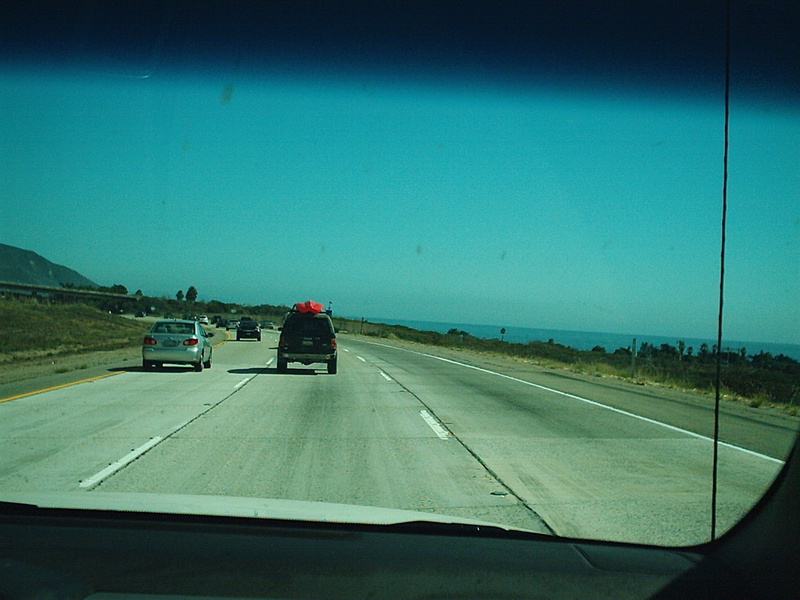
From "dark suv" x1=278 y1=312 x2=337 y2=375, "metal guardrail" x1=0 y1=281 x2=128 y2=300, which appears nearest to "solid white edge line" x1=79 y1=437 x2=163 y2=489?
"dark suv" x1=278 y1=312 x2=337 y2=375

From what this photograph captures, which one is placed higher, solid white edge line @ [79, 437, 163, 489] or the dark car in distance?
the dark car in distance

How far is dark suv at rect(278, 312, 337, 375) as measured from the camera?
78.7 feet

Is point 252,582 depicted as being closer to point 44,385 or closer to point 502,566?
point 502,566

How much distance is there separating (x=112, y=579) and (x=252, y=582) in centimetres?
67

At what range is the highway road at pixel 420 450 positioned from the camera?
23.9 ft

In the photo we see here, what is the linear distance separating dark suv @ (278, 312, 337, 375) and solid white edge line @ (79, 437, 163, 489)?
13186 mm

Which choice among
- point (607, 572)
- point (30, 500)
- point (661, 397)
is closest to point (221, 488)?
point (30, 500)

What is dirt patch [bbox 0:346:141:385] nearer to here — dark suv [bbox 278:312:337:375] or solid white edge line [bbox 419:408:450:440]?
dark suv [bbox 278:312:337:375]

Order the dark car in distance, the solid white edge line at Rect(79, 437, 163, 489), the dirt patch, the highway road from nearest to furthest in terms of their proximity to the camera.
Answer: the highway road → the solid white edge line at Rect(79, 437, 163, 489) → the dirt patch → the dark car in distance

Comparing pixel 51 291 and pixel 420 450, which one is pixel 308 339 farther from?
pixel 51 291

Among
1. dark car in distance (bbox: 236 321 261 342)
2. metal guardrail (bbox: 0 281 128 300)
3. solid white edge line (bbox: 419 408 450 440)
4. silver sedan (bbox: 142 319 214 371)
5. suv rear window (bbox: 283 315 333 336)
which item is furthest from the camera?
metal guardrail (bbox: 0 281 128 300)

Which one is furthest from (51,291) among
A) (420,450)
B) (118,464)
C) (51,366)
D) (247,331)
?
(420,450)

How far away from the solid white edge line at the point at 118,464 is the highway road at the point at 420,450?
0.02m

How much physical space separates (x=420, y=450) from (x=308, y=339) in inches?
554
